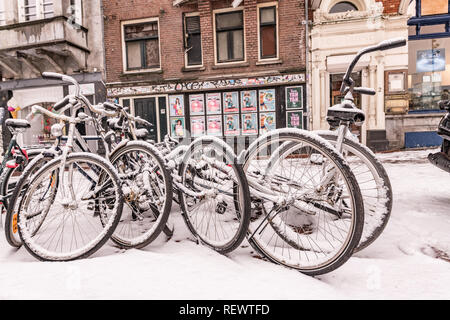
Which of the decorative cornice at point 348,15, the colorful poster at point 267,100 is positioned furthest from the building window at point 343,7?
the colorful poster at point 267,100

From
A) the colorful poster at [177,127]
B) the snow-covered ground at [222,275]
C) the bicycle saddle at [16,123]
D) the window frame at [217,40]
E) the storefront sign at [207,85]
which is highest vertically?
the window frame at [217,40]

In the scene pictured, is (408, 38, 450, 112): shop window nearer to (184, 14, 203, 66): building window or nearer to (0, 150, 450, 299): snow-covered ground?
(184, 14, 203, 66): building window

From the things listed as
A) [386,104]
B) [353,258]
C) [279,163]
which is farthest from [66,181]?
[386,104]

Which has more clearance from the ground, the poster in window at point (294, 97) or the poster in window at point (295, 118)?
the poster in window at point (294, 97)

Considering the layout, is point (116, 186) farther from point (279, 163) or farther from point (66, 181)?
point (279, 163)

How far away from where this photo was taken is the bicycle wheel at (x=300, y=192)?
5.21 ft

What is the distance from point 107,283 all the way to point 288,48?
10.1 meters

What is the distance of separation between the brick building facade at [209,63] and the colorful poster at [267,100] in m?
0.04

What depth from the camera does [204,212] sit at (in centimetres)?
229

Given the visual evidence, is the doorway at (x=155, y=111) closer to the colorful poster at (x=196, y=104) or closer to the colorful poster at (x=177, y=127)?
the colorful poster at (x=177, y=127)

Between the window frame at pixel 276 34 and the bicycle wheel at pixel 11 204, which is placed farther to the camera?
the window frame at pixel 276 34

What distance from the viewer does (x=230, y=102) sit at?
34.6ft

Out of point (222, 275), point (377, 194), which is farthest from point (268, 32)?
point (222, 275)

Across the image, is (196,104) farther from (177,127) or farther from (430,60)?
(430,60)
